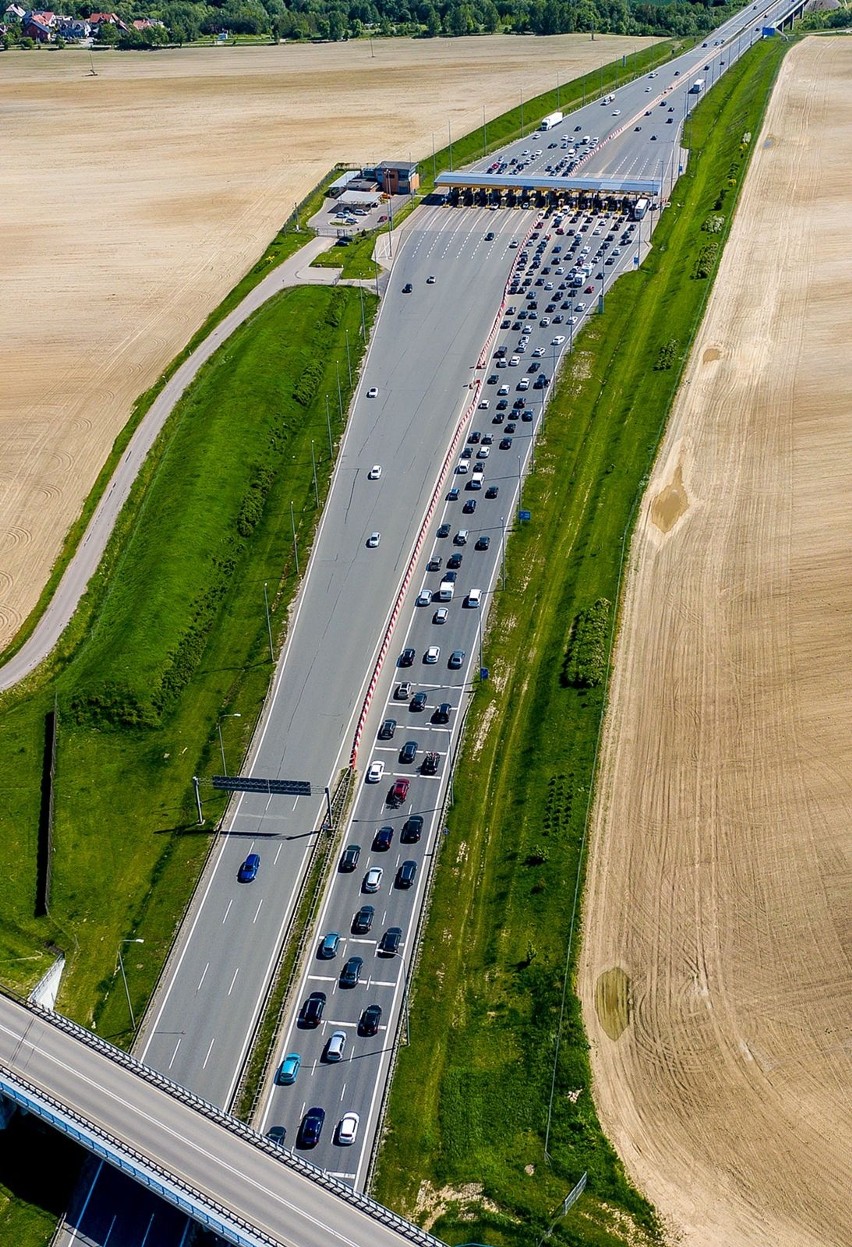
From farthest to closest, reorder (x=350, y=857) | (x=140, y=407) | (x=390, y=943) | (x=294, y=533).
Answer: (x=140, y=407)
(x=294, y=533)
(x=350, y=857)
(x=390, y=943)

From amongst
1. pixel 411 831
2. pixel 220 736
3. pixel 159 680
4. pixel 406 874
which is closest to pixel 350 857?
pixel 406 874

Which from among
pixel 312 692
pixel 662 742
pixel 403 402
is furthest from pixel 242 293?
pixel 662 742

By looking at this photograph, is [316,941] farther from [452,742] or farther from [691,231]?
[691,231]

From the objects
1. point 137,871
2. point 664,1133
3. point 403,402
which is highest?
point 403,402

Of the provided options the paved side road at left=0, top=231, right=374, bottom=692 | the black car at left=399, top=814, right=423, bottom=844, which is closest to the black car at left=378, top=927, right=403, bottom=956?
the black car at left=399, top=814, right=423, bottom=844

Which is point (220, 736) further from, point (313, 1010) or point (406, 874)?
point (313, 1010)

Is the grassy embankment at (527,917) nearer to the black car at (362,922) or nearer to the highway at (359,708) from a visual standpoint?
the highway at (359,708)

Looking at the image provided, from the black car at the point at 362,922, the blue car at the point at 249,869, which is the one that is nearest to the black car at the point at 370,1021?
the black car at the point at 362,922
